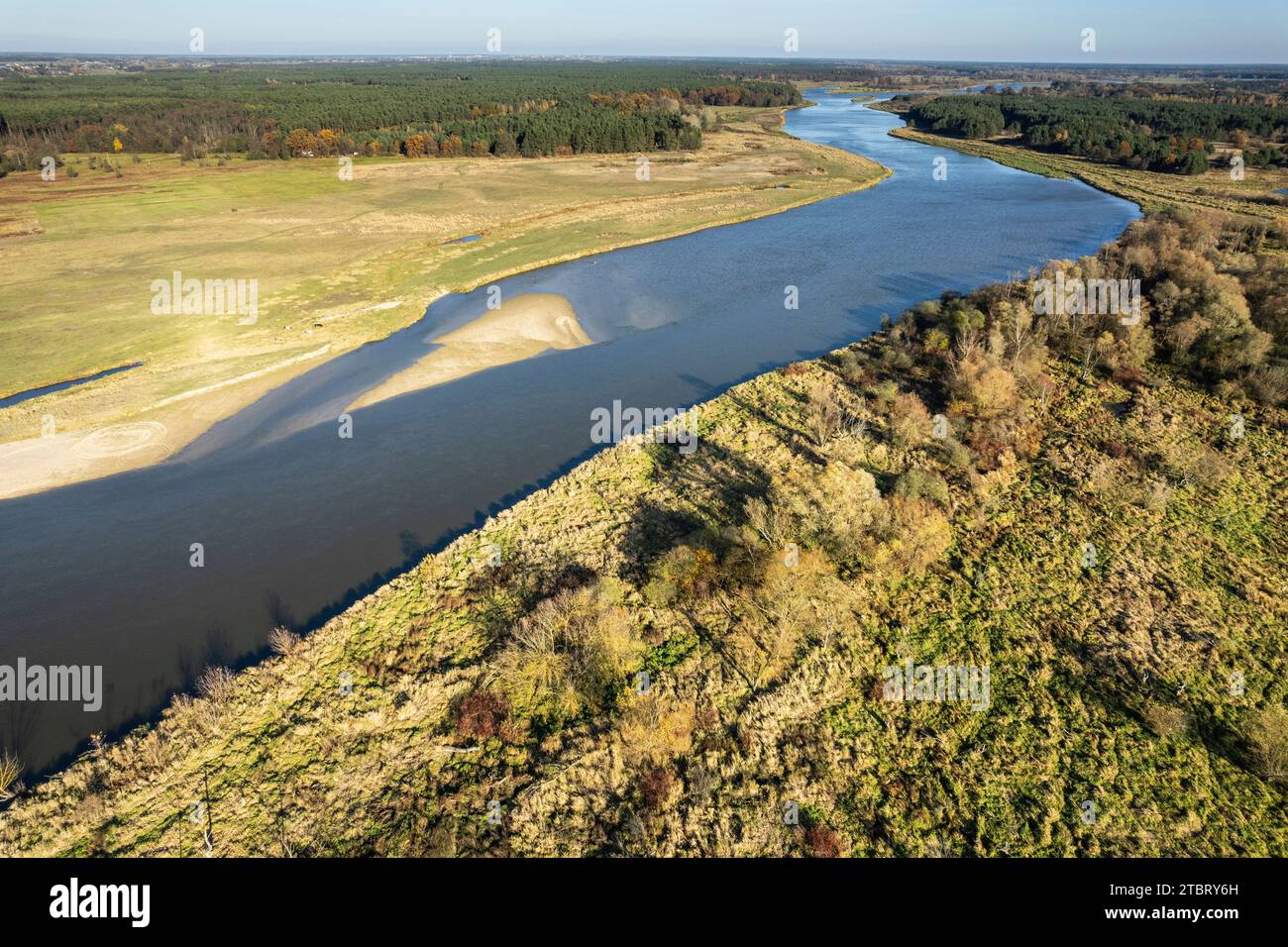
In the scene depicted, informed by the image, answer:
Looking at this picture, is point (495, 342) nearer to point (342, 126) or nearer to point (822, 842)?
point (822, 842)

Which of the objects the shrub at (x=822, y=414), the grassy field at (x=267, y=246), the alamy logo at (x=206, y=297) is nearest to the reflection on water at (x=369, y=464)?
the grassy field at (x=267, y=246)

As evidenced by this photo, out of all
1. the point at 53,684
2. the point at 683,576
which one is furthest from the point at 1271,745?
the point at 53,684

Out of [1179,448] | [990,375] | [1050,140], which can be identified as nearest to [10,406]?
[990,375]

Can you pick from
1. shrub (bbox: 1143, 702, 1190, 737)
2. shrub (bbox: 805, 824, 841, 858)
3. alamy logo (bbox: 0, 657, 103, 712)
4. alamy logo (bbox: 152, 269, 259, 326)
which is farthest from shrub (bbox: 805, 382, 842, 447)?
alamy logo (bbox: 152, 269, 259, 326)

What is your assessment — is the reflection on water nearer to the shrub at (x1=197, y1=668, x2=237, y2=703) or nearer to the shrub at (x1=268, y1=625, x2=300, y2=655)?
the shrub at (x1=197, y1=668, x2=237, y2=703)
